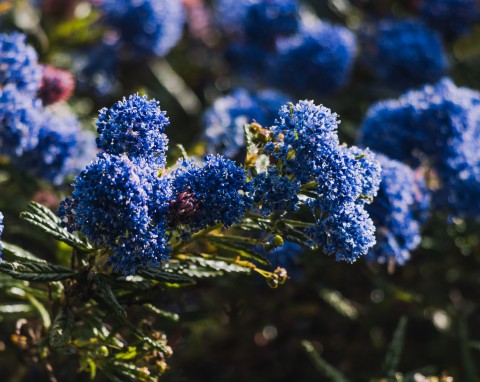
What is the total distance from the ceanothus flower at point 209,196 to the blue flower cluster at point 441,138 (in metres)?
0.92

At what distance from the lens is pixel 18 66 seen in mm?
2070

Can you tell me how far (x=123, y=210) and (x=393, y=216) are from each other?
Answer: 0.93 metres

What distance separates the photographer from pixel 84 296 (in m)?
1.65

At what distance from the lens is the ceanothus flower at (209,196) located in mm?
1453

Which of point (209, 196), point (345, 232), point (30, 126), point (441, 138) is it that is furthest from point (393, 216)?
point (30, 126)

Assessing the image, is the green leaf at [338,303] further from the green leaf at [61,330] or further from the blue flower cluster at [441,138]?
the green leaf at [61,330]

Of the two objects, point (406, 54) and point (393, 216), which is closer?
point (393, 216)

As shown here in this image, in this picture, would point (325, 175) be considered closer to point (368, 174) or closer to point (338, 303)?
point (368, 174)

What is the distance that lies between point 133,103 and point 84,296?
48cm

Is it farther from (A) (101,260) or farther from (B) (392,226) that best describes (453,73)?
(A) (101,260)

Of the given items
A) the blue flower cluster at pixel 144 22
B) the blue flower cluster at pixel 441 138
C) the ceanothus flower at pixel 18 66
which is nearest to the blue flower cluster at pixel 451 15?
the blue flower cluster at pixel 441 138

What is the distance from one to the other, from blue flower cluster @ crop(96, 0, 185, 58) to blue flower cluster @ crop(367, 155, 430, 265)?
1.44 meters

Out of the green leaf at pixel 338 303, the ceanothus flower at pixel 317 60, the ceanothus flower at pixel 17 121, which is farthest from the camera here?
the ceanothus flower at pixel 317 60

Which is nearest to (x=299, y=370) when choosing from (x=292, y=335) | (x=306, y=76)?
(x=292, y=335)
